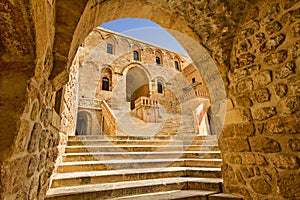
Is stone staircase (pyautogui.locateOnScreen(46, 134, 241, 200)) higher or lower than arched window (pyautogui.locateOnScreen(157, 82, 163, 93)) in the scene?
lower

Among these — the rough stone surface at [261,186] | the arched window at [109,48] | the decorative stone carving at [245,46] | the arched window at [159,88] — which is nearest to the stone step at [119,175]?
the rough stone surface at [261,186]

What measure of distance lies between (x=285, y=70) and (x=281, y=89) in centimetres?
19

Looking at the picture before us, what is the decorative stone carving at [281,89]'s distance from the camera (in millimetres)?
1480

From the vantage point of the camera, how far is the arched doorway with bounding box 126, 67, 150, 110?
13.2 metres

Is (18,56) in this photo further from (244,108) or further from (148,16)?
(244,108)

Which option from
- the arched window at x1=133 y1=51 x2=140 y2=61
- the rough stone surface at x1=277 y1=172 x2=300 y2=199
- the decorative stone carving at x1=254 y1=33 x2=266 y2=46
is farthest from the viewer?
the arched window at x1=133 y1=51 x2=140 y2=61

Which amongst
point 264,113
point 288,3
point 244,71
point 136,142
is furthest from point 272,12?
point 136,142

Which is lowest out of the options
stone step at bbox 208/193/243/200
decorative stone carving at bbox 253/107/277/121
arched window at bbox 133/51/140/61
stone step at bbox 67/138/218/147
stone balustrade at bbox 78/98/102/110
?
stone step at bbox 208/193/243/200

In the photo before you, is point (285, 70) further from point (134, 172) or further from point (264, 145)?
point (134, 172)

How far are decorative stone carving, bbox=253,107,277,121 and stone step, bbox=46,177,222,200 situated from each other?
0.98 m

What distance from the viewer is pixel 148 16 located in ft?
7.64

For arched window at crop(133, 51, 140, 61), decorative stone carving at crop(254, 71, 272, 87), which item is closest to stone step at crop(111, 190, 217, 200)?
decorative stone carving at crop(254, 71, 272, 87)

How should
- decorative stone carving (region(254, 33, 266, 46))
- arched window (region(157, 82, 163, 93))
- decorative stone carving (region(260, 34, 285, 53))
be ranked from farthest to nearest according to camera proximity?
arched window (region(157, 82, 163, 93)) → decorative stone carving (region(254, 33, 266, 46)) → decorative stone carving (region(260, 34, 285, 53))

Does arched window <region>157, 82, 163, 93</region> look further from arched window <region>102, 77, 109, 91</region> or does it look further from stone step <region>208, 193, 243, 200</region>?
stone step <region>208, 193, 243, 200</region>
